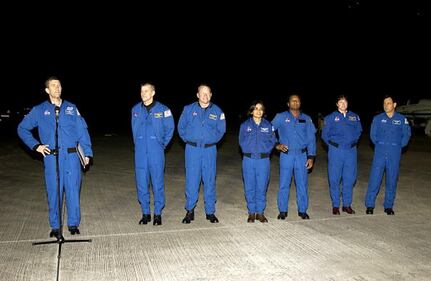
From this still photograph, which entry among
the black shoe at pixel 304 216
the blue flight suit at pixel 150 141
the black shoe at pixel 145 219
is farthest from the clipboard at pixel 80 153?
the black shoe at pixel 304 216

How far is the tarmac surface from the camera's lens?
14.9 feet

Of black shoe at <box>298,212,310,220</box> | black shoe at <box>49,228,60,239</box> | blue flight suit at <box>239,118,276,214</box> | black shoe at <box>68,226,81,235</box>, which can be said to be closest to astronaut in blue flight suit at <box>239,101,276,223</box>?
blue flight suit at <box>239,118,276,214</box>

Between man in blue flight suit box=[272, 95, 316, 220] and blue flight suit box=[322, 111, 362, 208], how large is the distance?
1.68ft

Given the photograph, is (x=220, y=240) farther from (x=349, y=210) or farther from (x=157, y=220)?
(x=349, y=210)

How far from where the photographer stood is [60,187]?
5.63 metres

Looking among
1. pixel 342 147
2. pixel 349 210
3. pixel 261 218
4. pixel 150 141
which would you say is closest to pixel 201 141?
pixel 150 141

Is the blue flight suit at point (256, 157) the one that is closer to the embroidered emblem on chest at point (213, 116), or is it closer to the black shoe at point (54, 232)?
the embroidered emblem on chest at point (213, 116)

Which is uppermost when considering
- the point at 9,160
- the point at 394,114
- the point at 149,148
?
the point at 394,114

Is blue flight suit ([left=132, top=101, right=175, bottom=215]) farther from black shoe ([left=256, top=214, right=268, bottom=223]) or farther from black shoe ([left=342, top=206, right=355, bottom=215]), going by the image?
black shoe ([left=342, top=206, right=355, bottom=215])

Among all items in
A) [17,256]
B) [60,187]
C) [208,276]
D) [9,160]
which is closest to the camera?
[208,276]

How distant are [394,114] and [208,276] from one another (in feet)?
13.9

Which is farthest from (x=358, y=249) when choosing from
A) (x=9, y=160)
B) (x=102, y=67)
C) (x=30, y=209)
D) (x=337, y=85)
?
(x=102, y=67)

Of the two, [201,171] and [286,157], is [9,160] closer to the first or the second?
[201,171]

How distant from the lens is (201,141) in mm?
6297
